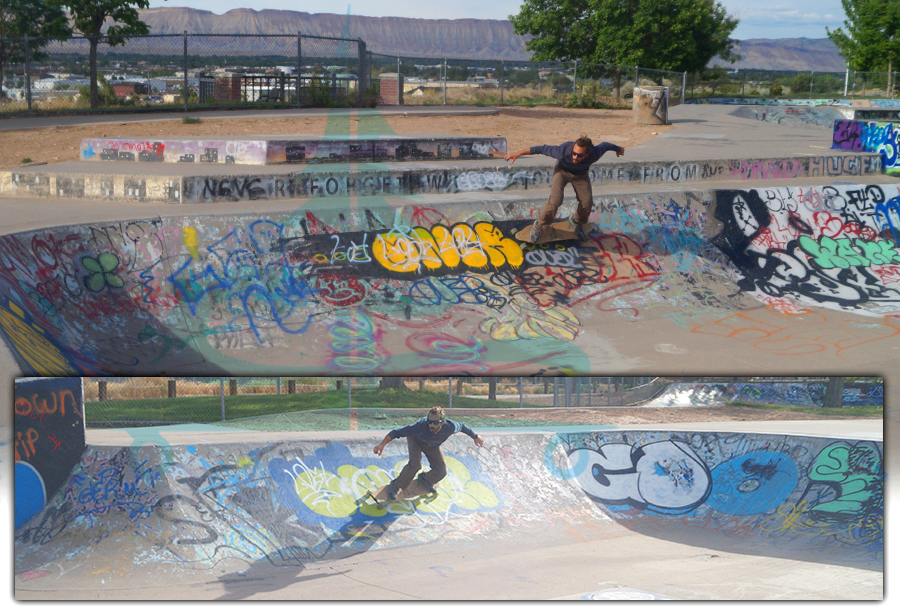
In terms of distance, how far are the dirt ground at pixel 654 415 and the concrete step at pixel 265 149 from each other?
6938 mm

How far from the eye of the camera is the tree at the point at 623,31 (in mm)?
36531

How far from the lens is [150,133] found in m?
17.0

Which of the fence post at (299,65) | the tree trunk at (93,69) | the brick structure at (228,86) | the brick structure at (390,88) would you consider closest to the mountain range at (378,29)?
the brick structure at (390,88)

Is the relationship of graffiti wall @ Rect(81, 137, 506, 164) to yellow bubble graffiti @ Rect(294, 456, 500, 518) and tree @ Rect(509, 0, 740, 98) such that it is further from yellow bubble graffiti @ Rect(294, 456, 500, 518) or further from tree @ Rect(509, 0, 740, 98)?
tree @ Rect(509, 0, 740, 98)

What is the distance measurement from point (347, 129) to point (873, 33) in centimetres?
3607

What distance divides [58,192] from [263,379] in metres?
6.36

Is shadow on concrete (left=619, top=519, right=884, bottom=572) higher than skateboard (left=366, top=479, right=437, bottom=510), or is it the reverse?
skateboard (left=366, top=479, right=437, bottom=510)

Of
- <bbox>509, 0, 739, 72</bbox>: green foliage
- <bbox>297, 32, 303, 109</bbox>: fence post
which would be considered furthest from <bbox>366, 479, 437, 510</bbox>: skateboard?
<bbox>509, 0, 739, 72</bbox>: green foliage

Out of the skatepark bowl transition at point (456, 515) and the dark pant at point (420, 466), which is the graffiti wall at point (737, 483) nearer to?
the skatepark bowl transition at point (456, 515)

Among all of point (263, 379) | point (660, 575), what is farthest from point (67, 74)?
point (660, 575)

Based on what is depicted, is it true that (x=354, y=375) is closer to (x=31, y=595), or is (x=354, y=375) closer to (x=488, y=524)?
(x=488, y=524)

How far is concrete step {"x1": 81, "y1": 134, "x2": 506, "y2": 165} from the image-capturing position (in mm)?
13688

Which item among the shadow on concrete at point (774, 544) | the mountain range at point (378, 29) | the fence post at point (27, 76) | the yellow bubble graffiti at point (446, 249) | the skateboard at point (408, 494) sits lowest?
the shadow on concrete at point (774, 544)

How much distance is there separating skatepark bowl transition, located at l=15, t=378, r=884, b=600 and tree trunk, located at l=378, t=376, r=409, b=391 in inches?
68.7
